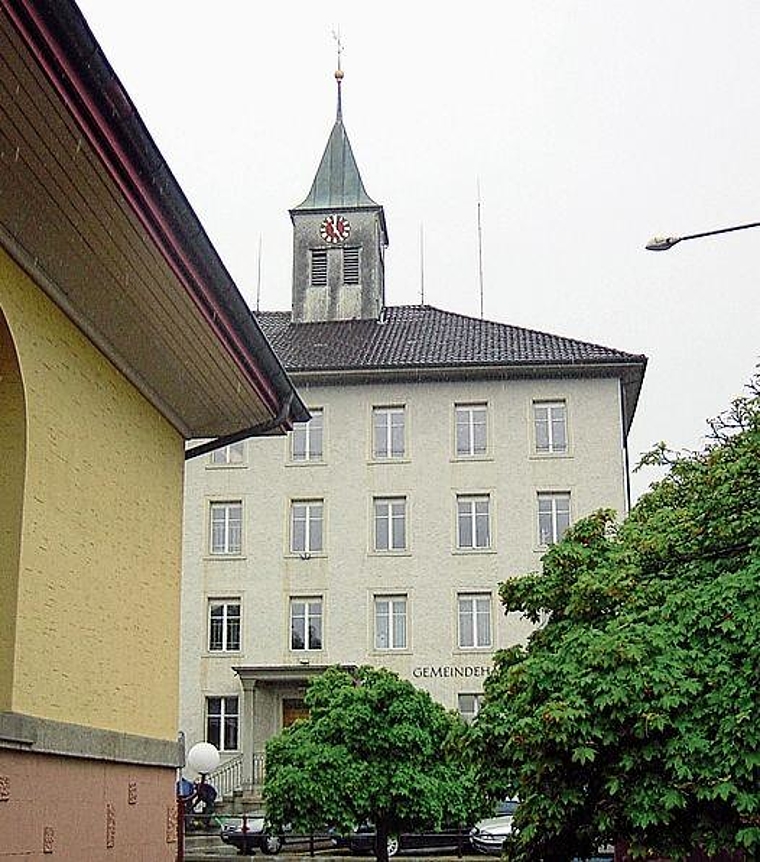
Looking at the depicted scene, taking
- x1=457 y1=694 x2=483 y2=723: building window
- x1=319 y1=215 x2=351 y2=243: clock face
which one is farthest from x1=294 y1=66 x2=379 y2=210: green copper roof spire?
x1=457 y1=694 x2=483 y2=723: building window

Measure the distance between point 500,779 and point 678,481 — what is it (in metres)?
3.77

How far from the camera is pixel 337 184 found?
5044cm

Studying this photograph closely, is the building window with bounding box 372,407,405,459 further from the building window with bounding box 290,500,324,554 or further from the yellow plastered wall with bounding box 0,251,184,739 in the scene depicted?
the yellow plastered wall with bounding box 0,251,184,739

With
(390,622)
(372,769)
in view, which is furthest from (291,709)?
(372,769)

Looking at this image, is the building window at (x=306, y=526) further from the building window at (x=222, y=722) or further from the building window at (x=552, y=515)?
the building window at (x=552, y=515)

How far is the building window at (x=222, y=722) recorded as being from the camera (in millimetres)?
41281

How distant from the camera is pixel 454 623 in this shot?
4131cm

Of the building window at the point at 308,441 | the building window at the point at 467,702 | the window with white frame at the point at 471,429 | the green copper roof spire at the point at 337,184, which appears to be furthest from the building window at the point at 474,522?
the green copper roof spire at the point at 337,184

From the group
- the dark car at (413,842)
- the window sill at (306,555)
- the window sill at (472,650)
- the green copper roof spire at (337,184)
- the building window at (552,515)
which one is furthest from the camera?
the green copper roof spire at (337,184)

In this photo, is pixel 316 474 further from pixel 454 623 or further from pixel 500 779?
pixel 500 779

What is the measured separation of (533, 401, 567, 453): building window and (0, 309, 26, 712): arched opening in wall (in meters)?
33.7

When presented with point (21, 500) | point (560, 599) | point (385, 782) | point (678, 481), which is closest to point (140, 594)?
point (21, 500)

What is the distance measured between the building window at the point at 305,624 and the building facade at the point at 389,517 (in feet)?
0.13

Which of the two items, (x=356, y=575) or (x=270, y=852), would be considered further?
(x=356, y=575)
